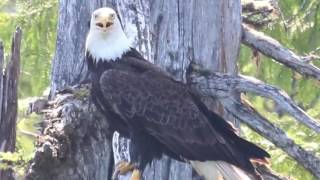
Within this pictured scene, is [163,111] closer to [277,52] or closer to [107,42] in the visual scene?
[107,42]

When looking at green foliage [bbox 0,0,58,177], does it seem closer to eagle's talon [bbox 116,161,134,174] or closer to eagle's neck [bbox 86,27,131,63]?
eagle's neck [bbox 86,27,131,63]

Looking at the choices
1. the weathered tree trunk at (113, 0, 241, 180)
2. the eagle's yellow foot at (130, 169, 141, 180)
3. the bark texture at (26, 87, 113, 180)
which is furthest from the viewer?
the weathered tree trunk at (113, 0, 241, 180)

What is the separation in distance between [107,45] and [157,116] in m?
0.57

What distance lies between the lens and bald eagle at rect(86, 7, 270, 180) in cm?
663

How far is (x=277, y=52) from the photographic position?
6.96 m

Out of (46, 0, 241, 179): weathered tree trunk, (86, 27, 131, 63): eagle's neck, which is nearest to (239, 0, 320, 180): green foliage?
(46, 0, 241, 179): weathered tree trunk

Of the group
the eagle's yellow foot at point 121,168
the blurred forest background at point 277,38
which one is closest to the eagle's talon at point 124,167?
the eagle's yellow foot at point 121,168

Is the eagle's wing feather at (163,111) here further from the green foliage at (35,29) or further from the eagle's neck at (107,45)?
the green foliage at (35,29)

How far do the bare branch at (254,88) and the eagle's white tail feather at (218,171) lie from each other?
44 cm

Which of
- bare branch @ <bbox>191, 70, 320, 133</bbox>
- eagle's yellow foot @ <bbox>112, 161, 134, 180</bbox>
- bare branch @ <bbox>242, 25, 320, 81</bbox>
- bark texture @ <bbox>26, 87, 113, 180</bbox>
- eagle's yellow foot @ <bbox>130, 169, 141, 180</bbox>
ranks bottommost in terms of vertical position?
eagle's yellow foot @ <bbox>130, 169, 141, 180</bbox>

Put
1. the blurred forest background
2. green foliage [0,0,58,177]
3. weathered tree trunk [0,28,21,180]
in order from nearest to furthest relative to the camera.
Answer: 1. weathered tree trunk [0,28,21,180]
2. the blurred forest background
3. green foliage [0,0,58,177]

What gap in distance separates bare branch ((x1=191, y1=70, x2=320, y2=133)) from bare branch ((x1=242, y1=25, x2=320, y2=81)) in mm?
315

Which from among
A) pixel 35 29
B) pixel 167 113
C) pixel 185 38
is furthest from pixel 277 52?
pixel 35 29

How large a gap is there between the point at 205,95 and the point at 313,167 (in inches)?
32.3
